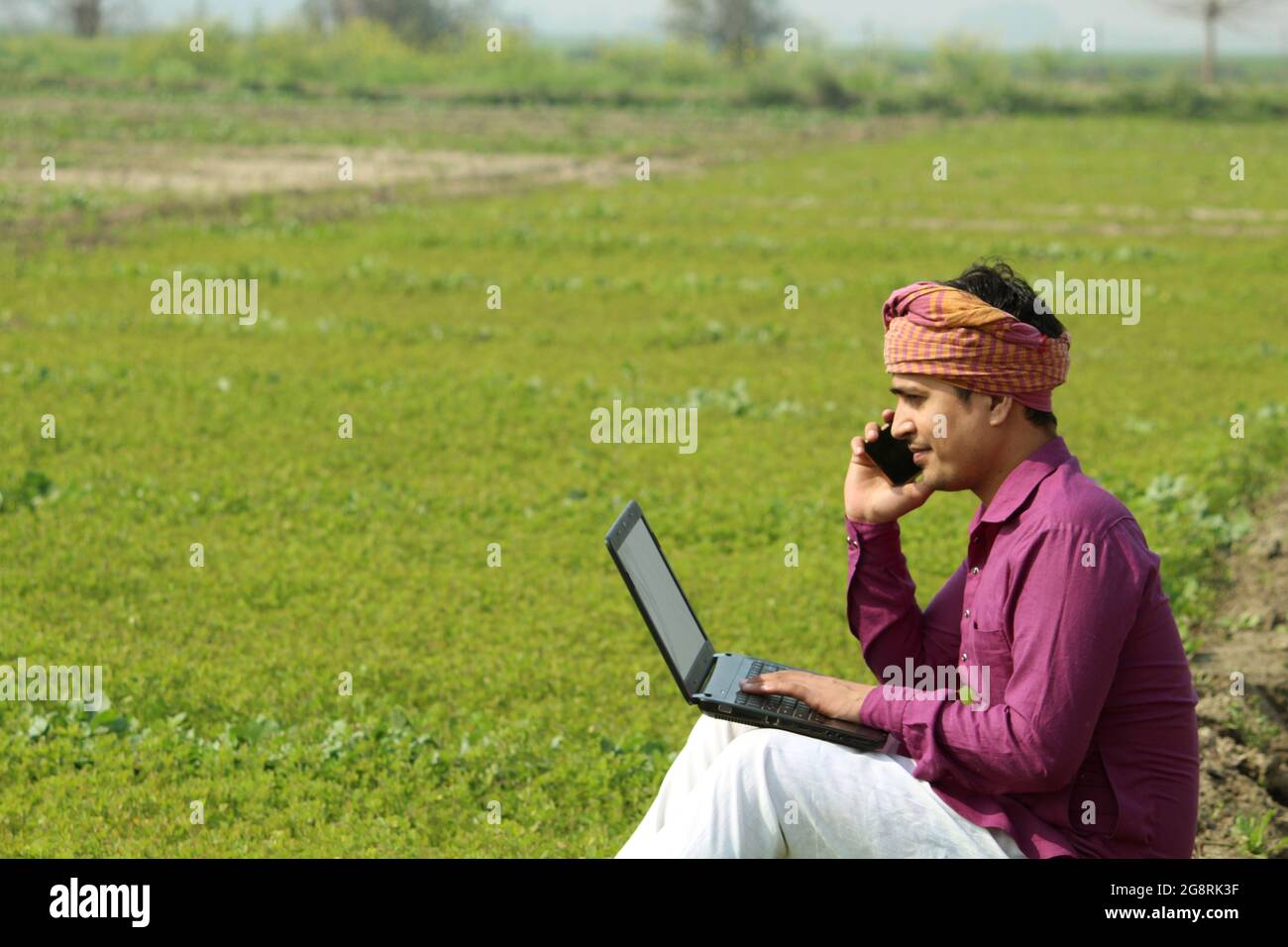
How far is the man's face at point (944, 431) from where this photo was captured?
3939 mm

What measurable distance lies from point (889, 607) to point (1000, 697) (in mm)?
659

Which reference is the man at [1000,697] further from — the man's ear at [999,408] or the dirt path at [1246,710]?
the dirt path at [1246,710]

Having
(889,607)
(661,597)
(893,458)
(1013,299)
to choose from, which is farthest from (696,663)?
(1013,299)

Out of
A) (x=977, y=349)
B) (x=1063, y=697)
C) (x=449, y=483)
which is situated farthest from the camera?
(x=449, y=483)

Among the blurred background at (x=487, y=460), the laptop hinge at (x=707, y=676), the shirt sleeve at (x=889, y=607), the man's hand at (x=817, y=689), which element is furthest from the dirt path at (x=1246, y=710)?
the man's hand at (x=817, y=689)

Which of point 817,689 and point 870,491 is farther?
point 870,491

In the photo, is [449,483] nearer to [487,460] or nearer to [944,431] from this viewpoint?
[487,460]

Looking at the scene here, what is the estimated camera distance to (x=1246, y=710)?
6887mm

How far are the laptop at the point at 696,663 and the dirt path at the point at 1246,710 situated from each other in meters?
2.44

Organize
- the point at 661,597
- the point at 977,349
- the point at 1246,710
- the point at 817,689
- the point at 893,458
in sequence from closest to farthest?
the point at 977,349
the point at 817,689
the point at 893,458
the point at 661,597
the point at 1246,710

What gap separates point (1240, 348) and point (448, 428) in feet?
29.2

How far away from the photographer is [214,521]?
10.1 m
